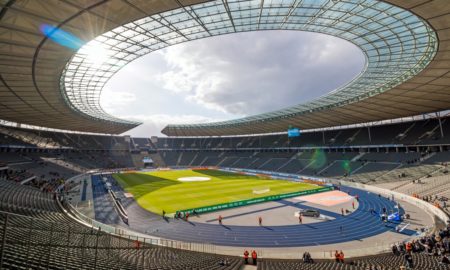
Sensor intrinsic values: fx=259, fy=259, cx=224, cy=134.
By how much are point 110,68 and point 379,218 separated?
35.3 meters

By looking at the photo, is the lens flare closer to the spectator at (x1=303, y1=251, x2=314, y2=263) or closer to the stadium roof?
the stadium roof

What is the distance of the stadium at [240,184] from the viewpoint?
14961 mm

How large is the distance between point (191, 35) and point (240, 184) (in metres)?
33.0

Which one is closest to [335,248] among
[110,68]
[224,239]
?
[224,239]

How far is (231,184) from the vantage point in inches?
2021

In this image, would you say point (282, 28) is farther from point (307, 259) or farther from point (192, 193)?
point (192, 193)

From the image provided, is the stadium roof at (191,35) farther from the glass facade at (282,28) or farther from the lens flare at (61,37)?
the lens flare at (61,37)

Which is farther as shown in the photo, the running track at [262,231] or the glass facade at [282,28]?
the running track at [262,231]

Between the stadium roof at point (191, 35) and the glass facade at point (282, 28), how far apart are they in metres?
0.08

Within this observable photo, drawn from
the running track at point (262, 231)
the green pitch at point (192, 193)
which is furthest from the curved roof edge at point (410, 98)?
the green pitch at point (192, 193)

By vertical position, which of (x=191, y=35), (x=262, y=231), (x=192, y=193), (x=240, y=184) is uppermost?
(x=191, y=35)

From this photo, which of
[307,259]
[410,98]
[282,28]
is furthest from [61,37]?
[410,98]

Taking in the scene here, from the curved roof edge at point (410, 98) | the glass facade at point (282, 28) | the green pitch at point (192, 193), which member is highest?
the glass facade at point (282, 28)

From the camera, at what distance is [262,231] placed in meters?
24.8
